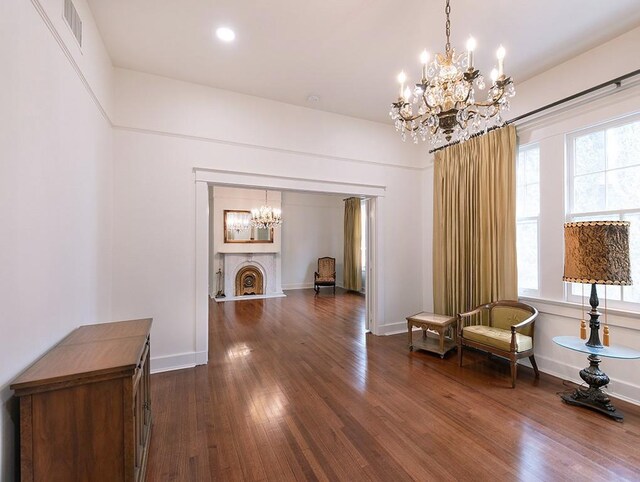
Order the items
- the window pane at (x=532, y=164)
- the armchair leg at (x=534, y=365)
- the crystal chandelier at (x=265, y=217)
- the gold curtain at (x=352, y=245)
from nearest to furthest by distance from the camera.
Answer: the armchair leg at (x=534, y=365) < the window pane at (x=532, y=164) < the crystal chandelier at (x=265, y=217) < the gold curtain at (x=352, y=245)

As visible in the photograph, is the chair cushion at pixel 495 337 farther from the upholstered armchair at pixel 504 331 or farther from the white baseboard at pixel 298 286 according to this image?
the white baseboard at pixel 298 286

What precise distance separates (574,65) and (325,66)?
2.66 m

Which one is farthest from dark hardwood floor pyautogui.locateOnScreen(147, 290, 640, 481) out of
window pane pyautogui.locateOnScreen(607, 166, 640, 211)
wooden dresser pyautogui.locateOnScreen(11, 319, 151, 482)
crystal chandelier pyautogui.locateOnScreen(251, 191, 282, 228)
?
crystal chandelier pyautogui.locateOnScreen(251, 191, 282, 228)

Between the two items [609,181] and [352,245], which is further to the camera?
[352,245]

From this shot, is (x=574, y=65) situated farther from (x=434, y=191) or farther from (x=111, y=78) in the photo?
(x=111, y=78)

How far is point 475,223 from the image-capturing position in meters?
4.01

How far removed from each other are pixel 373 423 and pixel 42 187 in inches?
111

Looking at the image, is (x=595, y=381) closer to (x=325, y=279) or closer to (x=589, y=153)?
(x=589, y=153)

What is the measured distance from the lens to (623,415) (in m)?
2.47

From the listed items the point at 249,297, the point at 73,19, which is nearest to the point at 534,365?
the point at 73,19

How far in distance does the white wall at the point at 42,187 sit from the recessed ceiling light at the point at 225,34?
1.03m

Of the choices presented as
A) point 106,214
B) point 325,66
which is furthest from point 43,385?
point 325,66

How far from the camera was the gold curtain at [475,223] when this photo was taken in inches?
142

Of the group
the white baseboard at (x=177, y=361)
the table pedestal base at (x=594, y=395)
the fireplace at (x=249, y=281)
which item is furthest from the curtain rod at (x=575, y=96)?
the fireplace at (x=249, y=281)
